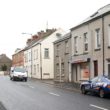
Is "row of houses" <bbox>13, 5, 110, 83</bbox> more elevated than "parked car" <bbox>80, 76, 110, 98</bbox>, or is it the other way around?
"row of houses" <bbox>13, 5, 110, 83</bbox>

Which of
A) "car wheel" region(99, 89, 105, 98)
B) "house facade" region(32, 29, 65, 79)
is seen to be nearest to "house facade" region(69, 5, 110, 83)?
"car wheel" region(99, 89, 105, 98)

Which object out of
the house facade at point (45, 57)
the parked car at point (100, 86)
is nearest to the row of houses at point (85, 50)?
the parked car at point (100, 86)

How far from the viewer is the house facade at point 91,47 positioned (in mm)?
33531

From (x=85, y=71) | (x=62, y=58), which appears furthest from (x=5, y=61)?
(x=85, y=71)

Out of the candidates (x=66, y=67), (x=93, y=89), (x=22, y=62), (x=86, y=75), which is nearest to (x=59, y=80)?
(x=66, y=67)

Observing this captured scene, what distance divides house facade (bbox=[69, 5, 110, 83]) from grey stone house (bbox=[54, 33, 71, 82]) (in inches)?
69.7

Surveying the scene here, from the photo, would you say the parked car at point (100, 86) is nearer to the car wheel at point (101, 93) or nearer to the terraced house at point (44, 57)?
the car wheel at point (101, 93)

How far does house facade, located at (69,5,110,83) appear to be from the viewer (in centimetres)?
3353

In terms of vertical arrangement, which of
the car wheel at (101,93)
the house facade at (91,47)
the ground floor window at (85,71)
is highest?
the house facade at (91,47)

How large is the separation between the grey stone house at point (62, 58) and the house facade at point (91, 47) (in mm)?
1772

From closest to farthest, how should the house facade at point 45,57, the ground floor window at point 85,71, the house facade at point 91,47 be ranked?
the house facade at point 91,47
the ground floor window at point 85,71
the house facade at point 45,57

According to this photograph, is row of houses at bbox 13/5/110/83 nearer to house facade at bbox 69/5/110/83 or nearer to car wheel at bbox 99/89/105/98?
house facade at bbox 69/5/110/83

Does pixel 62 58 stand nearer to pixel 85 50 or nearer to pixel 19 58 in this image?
pixel 85 50

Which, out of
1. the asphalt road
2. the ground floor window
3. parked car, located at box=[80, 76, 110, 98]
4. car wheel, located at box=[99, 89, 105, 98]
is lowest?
the asphalt road
